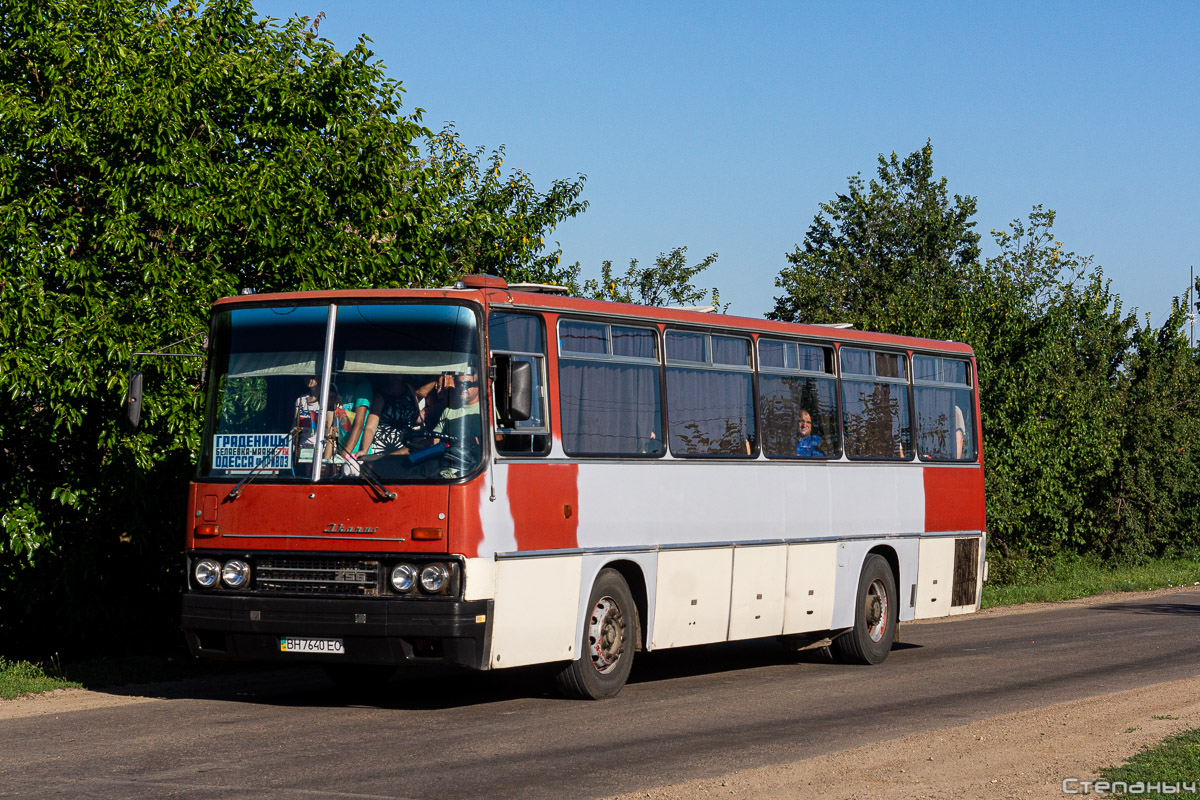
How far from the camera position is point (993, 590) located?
96.1ft

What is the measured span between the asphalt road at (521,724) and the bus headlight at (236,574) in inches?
37.7

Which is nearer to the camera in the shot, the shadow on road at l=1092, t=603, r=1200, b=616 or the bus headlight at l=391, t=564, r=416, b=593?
the bus headlight at l=391, t=564, r=416, b=593

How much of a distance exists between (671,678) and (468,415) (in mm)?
4519

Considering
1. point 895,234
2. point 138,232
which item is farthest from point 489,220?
point 895,234

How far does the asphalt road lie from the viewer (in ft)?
30.1

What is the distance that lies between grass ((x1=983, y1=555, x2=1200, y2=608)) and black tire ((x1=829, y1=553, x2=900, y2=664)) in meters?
9.63

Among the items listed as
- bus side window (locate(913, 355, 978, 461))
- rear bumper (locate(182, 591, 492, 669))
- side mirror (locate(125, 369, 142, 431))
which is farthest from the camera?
bus side window (locate(913, 355, 978, 461))

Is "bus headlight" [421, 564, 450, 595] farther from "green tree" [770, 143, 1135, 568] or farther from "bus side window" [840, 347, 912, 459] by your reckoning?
"green tree" [770, 143, 1135, 568]

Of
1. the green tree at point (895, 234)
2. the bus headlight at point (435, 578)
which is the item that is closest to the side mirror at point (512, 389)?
the bus headlight at point (435, 578)

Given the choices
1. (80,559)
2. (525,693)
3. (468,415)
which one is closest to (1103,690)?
(525,693)

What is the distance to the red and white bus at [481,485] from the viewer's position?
37.8 feet

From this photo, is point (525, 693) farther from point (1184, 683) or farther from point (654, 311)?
point (1184, 683)

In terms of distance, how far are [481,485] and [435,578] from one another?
28.4 inches

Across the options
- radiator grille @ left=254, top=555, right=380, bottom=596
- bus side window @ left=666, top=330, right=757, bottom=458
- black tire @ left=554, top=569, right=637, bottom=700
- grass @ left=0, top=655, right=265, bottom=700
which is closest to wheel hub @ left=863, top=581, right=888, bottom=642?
bus side window @ left=666, top=330, right=757, bottom=458
